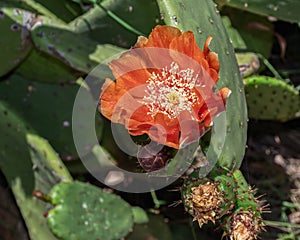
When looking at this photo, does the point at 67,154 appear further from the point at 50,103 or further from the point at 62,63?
the point at 62,63

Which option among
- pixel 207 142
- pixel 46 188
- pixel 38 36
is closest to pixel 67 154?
pixel 46 188

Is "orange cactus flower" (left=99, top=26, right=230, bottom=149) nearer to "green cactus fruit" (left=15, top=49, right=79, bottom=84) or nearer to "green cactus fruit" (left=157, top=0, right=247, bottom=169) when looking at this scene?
"green cactus fruit" (left=157, top=0, right=247, bottom=169)

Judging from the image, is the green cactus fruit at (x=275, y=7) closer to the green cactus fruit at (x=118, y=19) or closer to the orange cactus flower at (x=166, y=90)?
the green cactus fruit at (x=118, y=19)

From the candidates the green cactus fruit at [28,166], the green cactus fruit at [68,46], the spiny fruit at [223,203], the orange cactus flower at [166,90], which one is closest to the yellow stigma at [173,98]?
the orange cactus flower at [166,90]

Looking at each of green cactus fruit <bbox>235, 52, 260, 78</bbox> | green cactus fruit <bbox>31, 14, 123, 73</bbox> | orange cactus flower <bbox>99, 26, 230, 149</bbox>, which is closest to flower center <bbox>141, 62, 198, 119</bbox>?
orange cactus flower <bbox>99, 26, 230, 149</bbox>

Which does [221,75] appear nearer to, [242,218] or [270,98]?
[242,218]
